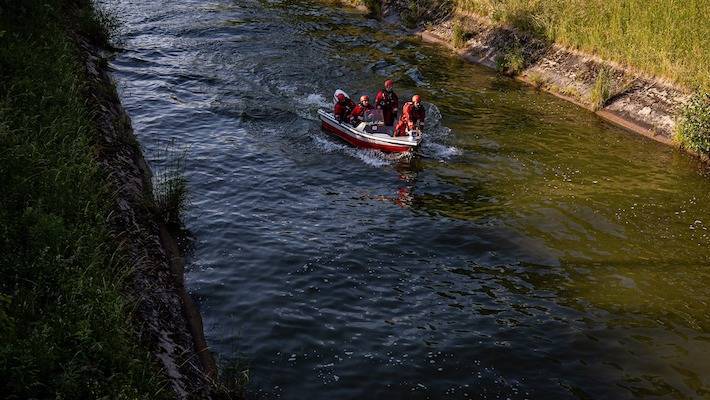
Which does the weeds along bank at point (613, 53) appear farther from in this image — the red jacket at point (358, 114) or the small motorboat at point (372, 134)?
the red jacket at point (358, 114)

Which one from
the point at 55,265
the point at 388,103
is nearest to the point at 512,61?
the point at 388,103

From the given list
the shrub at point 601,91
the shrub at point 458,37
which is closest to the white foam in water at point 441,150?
the shrub at point 601,91

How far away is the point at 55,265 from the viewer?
6.77m

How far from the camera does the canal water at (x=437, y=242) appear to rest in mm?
9375

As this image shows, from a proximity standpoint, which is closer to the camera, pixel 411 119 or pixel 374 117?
pixel 411 119

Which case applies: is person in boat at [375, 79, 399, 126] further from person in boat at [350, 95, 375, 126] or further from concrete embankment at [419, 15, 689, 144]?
concrete embankment at [419, 15, 689, 144]

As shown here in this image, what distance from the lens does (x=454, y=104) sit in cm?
2120

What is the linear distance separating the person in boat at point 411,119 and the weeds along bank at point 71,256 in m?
7.88

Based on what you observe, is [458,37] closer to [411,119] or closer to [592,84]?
[592,84]

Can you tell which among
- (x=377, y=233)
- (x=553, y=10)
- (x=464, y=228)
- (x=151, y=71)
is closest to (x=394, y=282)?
(x=377, y=233)

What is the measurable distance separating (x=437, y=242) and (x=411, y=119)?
555 centimetres

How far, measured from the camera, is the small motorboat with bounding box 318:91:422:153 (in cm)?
1717

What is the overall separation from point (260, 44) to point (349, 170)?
12236 millimetres

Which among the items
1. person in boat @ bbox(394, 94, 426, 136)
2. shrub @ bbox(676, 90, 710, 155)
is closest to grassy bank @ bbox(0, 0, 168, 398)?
person in boat @ bbox(394, 94, 426, 136)
